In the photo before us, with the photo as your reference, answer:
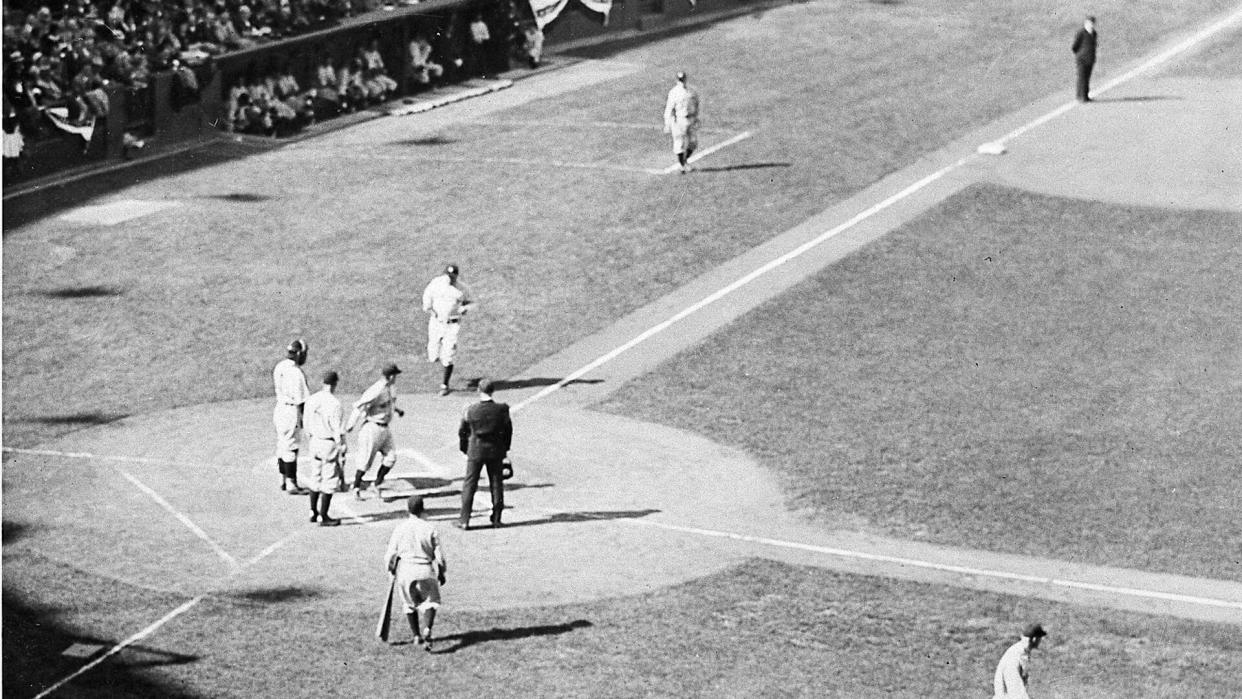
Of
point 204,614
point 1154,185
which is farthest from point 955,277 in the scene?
A: point 204,614

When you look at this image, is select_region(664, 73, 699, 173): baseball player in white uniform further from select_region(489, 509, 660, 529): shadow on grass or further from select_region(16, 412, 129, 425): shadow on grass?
select_region(489, 509, 660, 529): shadow on grass

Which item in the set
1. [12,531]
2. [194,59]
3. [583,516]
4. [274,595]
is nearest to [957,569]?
[583,516]

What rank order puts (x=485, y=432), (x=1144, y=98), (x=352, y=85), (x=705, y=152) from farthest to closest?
1. (x=1144, y=98)
2. (x=352, y=85)
3. (x=705, y=152)
4. (x=485, y=432)

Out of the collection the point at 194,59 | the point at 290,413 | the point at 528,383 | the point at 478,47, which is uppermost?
the point at 478,47

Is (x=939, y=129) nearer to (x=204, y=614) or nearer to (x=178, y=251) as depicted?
(x=178, y=251)

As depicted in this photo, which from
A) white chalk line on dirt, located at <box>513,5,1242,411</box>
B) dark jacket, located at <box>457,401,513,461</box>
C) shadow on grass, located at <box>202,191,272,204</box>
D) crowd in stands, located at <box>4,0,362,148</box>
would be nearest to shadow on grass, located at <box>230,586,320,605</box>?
dark jacket, located at <box>457,401,513,461</box>

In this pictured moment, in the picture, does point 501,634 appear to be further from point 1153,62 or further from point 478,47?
point 1153,62

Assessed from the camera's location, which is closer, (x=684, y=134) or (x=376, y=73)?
(x=684, y=134)
